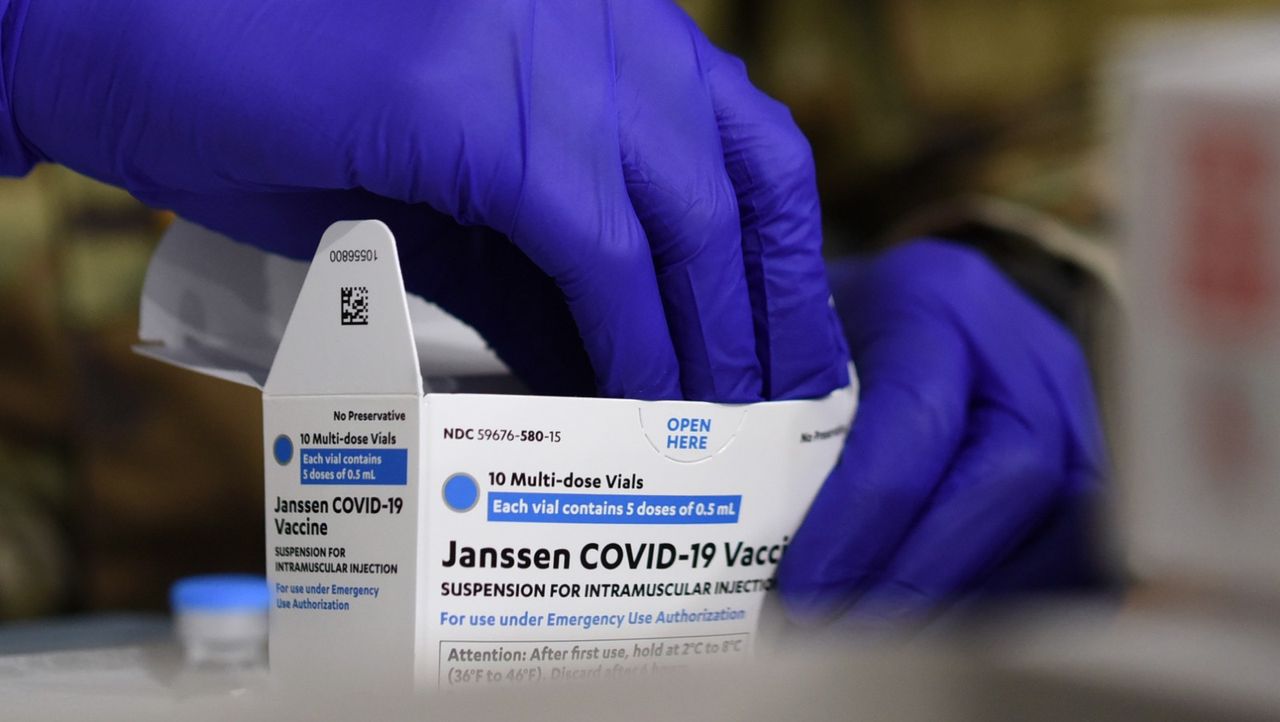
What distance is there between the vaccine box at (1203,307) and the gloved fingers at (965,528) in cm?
35

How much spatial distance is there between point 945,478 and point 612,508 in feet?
0.79

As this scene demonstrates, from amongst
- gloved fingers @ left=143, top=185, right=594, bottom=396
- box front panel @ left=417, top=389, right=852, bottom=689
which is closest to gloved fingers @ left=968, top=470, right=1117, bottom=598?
box front panel @ left=417, top=389, right=852, bottom=689

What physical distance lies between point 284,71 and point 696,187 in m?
0.21

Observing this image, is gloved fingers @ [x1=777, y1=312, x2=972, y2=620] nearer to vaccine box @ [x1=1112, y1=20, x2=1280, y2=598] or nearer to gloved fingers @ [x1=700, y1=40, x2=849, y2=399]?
gloved fingers @ [x1=700, y1=40, x2=849, y2=399]

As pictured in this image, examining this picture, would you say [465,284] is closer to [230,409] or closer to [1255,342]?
[1255,342]

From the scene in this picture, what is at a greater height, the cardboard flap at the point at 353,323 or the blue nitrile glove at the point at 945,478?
the cardboard flap at the point at 353,323

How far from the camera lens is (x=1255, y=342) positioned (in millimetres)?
272

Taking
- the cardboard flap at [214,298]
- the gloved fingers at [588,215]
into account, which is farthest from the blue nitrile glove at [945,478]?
the cardboard flap at [214,298]

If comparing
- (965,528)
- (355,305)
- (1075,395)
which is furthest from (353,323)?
(1075,395)

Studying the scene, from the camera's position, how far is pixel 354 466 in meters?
0.53

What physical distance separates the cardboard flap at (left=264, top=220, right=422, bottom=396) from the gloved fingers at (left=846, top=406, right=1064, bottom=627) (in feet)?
0.96

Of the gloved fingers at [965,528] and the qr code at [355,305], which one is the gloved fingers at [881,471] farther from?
the qr code at [355,305]

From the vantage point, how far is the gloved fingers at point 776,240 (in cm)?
62

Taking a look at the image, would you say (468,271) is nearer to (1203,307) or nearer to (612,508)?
(612,508)
